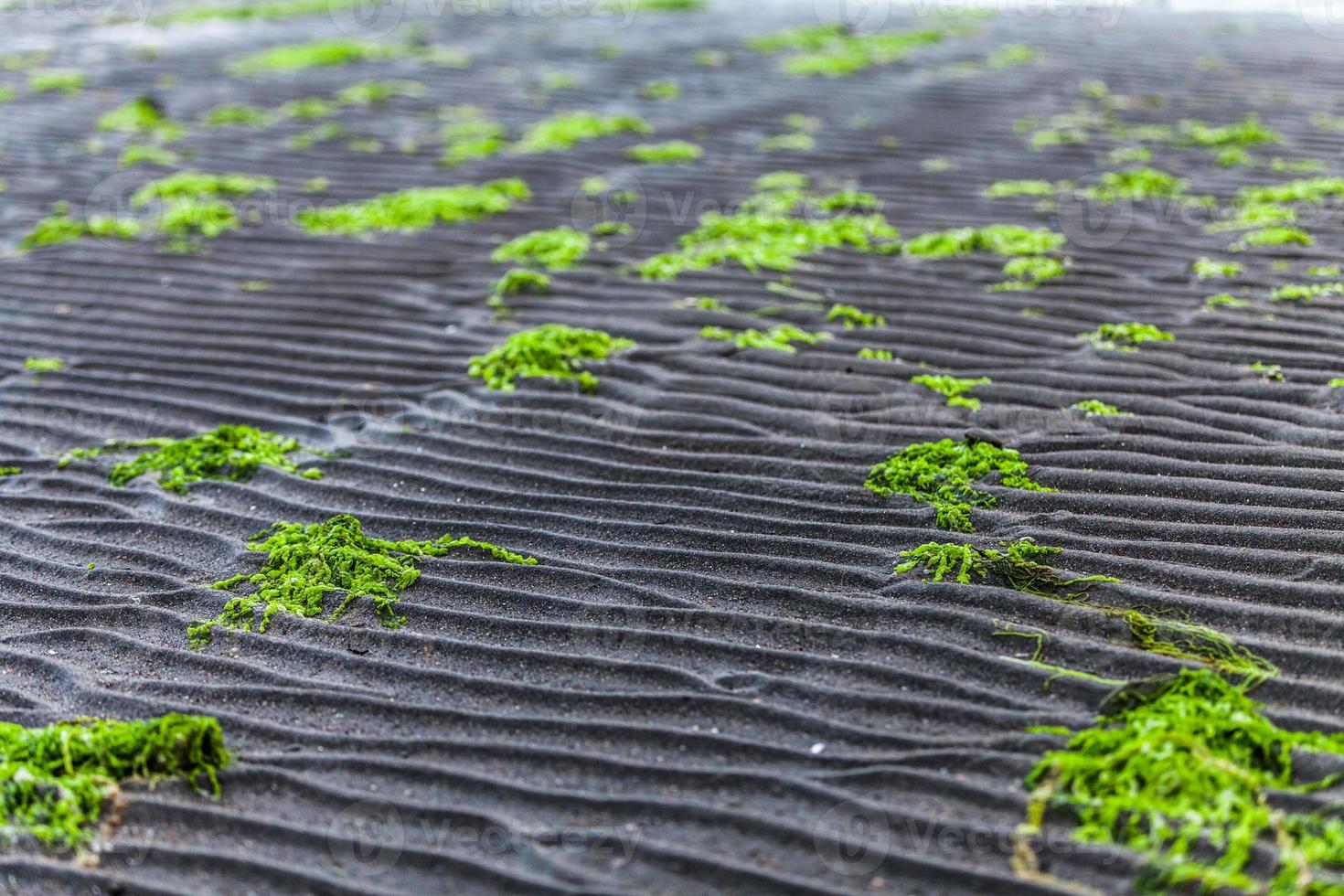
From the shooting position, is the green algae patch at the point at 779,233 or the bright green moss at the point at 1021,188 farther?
the bright green moss at the point at 1021,188

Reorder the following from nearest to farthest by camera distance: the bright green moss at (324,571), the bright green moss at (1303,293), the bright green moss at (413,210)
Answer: the bright green moss at (324,571) → the bright green moss at (1303,293) → the bright green moss at (413,210)

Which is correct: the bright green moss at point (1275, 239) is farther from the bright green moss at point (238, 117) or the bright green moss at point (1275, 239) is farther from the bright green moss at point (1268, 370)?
the bright green moss at point (238, 117)

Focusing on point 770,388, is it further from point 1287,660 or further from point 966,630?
point 1287,660

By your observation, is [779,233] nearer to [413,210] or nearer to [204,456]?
[413,210]

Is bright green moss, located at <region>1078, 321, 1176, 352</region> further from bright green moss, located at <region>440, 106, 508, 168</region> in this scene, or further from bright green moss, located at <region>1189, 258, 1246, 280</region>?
bright green moss, located at <region>440, 106, 508, 168</region>

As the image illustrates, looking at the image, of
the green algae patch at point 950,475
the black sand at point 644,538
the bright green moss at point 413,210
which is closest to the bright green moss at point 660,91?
the black sand at point 644,538

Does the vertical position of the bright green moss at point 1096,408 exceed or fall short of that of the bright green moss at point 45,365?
it exceeds it

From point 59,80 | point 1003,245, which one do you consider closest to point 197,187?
point 59,80
